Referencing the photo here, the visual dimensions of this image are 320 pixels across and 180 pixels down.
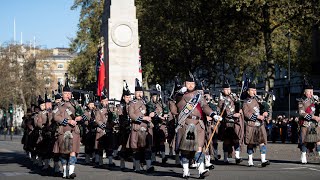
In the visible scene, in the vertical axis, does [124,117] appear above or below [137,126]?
above

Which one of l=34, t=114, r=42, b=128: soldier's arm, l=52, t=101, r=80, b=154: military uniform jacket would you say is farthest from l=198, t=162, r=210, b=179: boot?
l=34, t=114, r=42, b=128: soldier's arm

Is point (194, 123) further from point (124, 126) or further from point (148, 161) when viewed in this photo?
point (124, 126)

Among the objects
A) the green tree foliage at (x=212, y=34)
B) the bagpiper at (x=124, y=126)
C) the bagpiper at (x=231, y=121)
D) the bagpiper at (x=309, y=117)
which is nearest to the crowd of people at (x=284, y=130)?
the green tree foliage at (x=212, y=34)

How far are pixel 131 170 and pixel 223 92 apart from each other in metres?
3.57

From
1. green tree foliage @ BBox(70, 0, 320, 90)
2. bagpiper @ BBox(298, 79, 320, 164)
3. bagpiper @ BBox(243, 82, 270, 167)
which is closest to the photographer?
bagpiper @ BBox(243, 82, 270, 167)

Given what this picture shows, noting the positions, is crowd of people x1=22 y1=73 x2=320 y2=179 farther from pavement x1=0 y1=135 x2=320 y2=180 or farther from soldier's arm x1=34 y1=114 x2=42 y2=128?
pavement x1=0 y1=135 x2=320 y2=180

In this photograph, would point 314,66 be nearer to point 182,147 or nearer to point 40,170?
point 182,147

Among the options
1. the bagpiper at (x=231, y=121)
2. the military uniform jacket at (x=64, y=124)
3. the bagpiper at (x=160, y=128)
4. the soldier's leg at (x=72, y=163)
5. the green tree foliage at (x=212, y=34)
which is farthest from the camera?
the green tree foliage at (x=212, y=34)

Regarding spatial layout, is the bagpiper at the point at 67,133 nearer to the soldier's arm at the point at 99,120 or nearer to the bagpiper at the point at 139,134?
the bagpiper at the point at 139,134

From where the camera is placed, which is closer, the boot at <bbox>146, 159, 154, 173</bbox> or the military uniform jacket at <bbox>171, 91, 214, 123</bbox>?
the military uniform jacket at <bbox>171, 91, 214, 123</bbox>

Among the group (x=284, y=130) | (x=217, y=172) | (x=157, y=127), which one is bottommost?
(x=217, y=172)

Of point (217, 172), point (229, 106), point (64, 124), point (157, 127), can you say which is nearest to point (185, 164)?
point (217, 172)

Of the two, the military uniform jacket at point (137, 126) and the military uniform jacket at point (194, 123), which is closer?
the military uniform jacket at point (194, 123)

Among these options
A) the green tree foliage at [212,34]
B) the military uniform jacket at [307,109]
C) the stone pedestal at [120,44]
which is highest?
the green tree foliage at [212,34]
